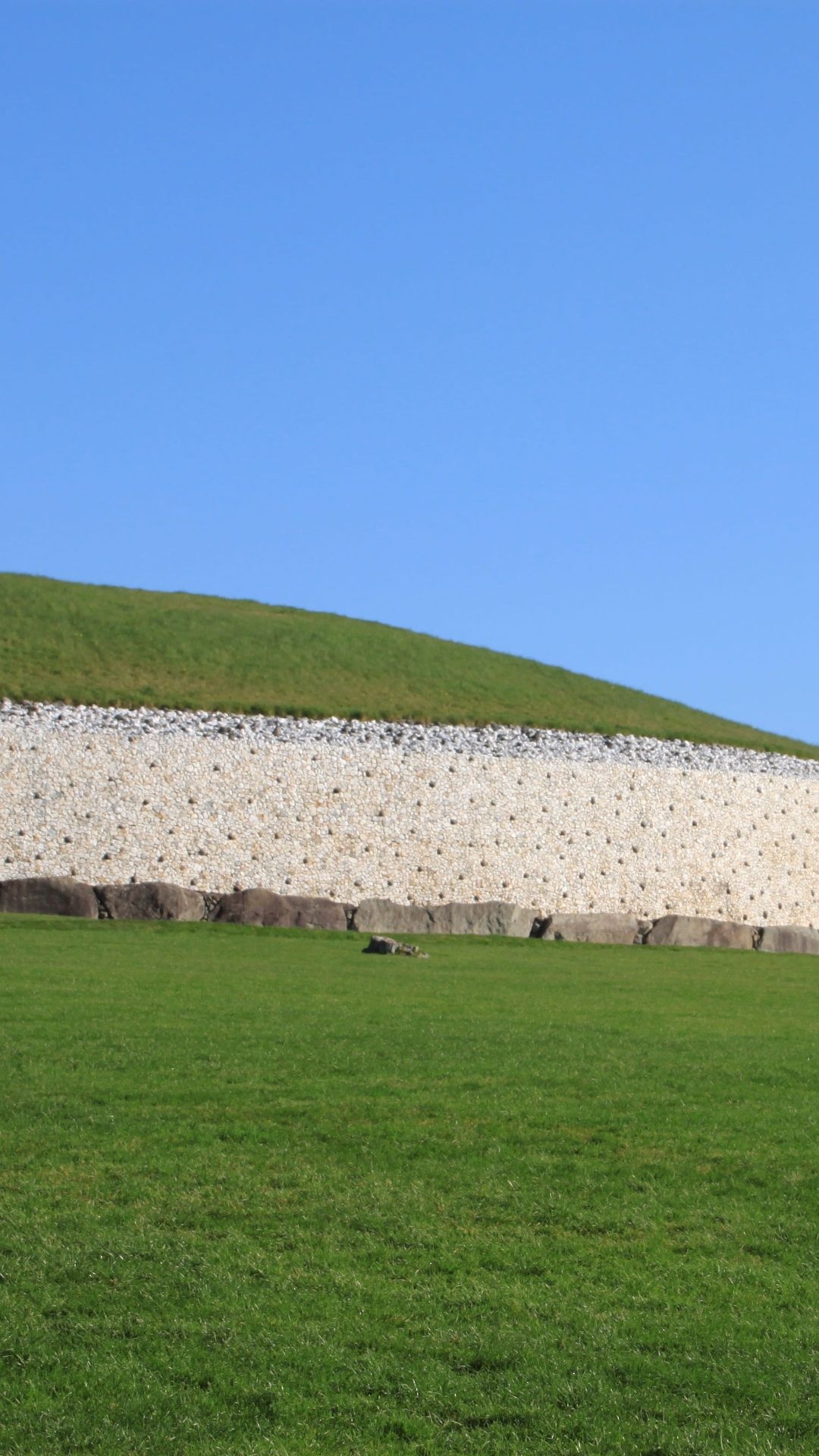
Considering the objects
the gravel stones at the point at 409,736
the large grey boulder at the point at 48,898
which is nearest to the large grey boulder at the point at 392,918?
the large grey boulder at the point at 48,898

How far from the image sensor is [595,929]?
28.0 meters

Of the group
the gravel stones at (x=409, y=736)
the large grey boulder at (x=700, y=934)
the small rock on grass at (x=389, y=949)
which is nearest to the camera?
the small rock on grass at (x=389, y=949)

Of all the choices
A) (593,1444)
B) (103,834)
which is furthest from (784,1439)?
(103,834)

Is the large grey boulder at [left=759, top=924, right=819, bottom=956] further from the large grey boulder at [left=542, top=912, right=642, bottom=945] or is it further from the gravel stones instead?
the gravel stones

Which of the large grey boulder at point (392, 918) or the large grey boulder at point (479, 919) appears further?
the large grey boulder at point (479, 919)

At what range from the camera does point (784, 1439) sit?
514cm

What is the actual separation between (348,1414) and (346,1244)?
177cm

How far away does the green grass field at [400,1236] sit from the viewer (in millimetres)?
5324

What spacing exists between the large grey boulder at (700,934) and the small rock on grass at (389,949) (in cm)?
740

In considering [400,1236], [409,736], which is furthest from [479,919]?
[400,1236]

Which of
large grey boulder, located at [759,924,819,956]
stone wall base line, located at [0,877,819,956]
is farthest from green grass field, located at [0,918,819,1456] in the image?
large grey boulder, located at [759,924,819,956]

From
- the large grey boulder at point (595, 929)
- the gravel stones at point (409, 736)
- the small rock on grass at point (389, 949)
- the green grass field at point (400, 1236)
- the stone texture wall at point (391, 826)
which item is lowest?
the green grass field at point (400, 1236)

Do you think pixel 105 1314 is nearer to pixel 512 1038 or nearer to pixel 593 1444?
pixel 593 1444

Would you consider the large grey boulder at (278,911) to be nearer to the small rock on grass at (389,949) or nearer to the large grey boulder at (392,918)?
the large grey boulder at (392,918)
